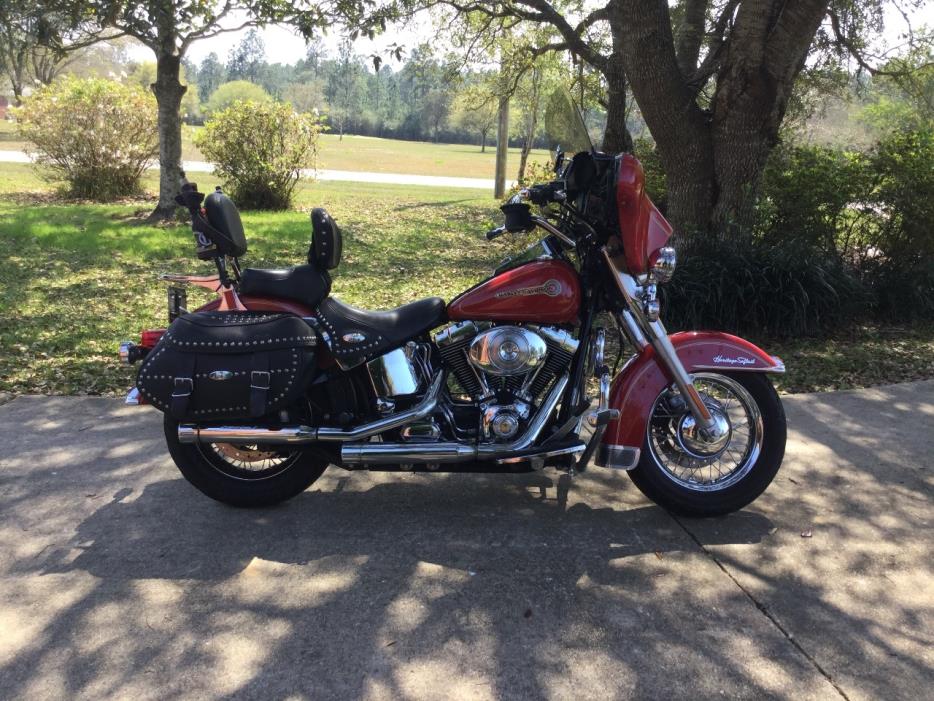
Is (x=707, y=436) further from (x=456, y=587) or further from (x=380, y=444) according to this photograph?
(x=380, y=444)

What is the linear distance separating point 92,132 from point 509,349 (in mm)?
14504

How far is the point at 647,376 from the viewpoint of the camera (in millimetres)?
3389

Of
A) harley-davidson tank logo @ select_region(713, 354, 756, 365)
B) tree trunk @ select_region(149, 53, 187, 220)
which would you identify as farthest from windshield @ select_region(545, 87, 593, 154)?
tree trunk @ select_region(149, 53, 187, 220)

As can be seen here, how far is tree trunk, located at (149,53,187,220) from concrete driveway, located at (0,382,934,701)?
940 cm

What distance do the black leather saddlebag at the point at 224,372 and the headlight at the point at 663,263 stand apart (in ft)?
5.15

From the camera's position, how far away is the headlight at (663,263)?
321cm

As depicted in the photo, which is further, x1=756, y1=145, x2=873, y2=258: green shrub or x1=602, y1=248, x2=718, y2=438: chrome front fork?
x1=756, y1=145, x2=873, y2=258: green shrub

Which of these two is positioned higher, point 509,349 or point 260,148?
point 260,148

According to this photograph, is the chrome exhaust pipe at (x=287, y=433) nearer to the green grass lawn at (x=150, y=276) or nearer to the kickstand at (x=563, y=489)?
the kickstand at (x=563, y=489)

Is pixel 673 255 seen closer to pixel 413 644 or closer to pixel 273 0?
pixel 413 644

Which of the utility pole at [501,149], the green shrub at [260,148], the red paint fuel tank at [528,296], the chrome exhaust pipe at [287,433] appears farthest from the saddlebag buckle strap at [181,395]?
the utility pole at [501,149]

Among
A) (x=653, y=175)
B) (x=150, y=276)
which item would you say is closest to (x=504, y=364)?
(x=150, y=276)

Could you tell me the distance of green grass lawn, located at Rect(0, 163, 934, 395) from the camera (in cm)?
587

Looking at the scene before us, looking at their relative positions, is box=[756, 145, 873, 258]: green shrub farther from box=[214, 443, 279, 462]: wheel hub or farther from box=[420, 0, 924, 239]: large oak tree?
box=[214, 443, 279, 462]: wheel hub
